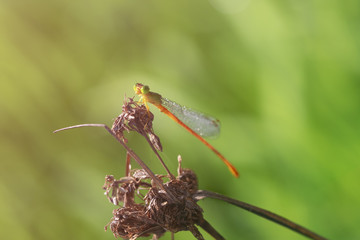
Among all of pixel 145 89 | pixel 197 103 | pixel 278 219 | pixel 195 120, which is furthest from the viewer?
pixel 197 103

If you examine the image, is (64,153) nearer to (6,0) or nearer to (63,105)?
(63,105)

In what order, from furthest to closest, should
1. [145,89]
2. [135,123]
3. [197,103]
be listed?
[197,103], [145,89], [135,123]

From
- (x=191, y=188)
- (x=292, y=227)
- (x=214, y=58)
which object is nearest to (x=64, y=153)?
(x=214, y=58)

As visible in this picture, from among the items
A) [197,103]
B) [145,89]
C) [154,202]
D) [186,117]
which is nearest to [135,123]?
[154,202]

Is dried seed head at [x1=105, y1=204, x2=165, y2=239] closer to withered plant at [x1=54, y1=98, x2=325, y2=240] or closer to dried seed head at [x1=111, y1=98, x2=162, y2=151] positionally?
withered plant at [x1=54, y1=98, x2=325, y2=240]

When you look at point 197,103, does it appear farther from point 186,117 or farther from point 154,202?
point 154,202

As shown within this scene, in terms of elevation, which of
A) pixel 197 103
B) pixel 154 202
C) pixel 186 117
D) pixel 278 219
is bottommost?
pixel 278 219

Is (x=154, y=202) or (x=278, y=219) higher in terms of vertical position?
(x=154, y=202)
